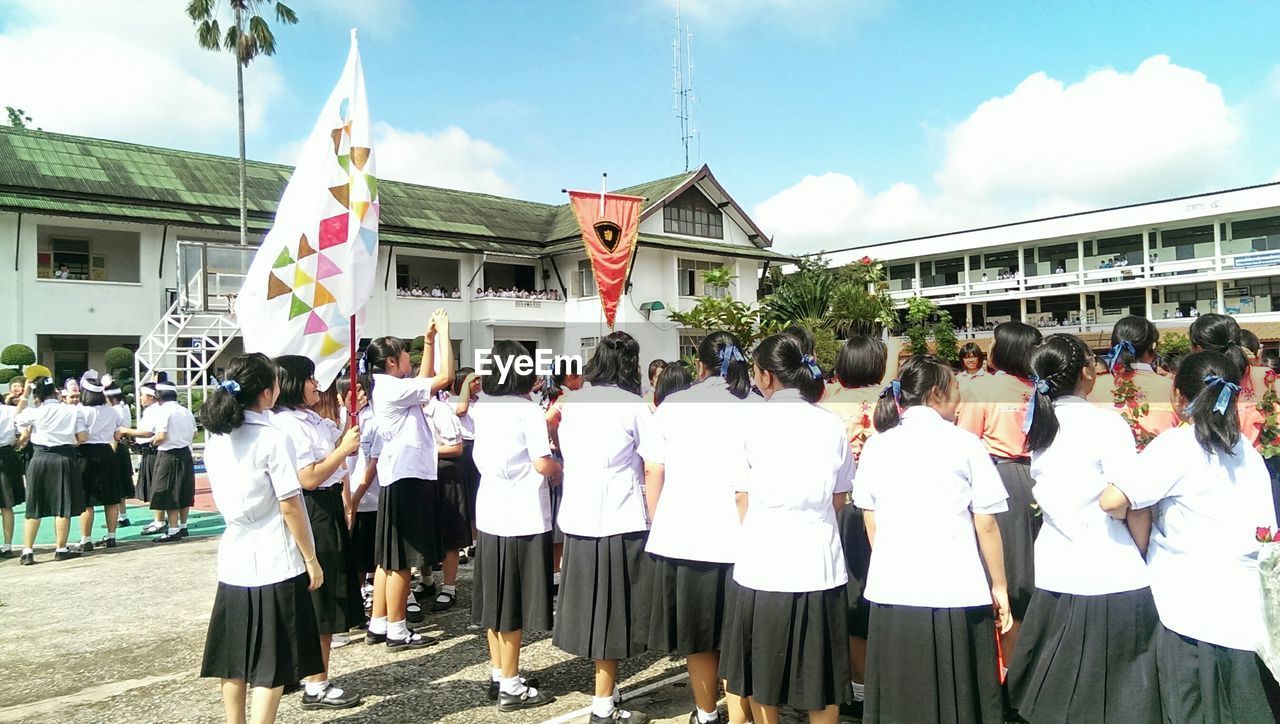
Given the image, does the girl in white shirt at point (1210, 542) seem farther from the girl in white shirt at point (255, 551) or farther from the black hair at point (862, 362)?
the girl in white shirt at point (255, 551)

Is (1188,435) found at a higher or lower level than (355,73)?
lower

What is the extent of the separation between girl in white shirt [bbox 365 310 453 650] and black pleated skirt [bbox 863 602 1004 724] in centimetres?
293

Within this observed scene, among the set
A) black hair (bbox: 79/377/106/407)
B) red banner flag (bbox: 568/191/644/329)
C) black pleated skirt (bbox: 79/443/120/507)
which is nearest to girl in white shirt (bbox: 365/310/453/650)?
red banner flag (bbox: 568/191/644/329)

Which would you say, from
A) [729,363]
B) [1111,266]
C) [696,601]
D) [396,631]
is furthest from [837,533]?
[1111,266]

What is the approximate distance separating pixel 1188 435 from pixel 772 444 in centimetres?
140

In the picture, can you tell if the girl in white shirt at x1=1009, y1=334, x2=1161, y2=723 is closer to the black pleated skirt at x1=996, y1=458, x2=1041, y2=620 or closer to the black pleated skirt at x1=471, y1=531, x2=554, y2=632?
the black pleated skirt at x1=996, y1=458, x2=1041, y2=620

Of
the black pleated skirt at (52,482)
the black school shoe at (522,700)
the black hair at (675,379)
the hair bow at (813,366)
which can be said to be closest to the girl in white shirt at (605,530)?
the black school shoe at (522,700)

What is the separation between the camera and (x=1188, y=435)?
2689 millimetres

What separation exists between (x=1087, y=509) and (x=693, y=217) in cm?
2519

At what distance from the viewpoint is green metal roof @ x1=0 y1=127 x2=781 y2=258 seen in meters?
18.4

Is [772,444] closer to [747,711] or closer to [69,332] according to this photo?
[747,711]

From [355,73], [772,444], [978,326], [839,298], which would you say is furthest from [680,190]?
[772,444]

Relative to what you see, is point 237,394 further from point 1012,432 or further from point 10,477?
point 10,477

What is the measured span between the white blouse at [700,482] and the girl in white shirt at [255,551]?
5.19 feet
